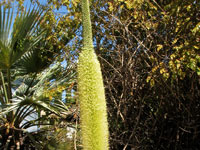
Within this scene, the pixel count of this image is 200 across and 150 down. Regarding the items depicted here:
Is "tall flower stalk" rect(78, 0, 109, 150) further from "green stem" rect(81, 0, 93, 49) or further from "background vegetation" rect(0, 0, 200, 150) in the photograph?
"background vegetation" rect(0, 0, 200, 150)

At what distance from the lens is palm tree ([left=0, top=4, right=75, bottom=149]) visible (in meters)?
3.35

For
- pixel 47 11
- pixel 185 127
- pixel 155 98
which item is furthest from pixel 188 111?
pixel 47 11

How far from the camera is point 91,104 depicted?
0.64 metres

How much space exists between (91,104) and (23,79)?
156 inches

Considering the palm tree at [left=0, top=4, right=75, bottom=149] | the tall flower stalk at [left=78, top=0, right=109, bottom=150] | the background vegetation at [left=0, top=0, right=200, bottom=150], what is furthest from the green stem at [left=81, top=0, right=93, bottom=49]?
the palm tree at [left=0, top=4, right=75, bottom=149]

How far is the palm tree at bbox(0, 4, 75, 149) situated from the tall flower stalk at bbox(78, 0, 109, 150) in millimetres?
2577

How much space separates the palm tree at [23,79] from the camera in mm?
3348

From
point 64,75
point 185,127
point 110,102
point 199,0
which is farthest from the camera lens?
point 64,75

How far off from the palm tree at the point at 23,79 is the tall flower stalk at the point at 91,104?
2.58 m

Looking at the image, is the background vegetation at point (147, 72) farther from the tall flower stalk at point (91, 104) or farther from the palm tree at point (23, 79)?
the tall flower stalk at point (91, 104)

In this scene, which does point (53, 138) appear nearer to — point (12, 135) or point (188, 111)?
point (12, 135)

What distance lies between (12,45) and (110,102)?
1.57m

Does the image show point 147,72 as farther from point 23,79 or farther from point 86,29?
point 23,79

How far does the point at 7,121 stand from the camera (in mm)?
3689
